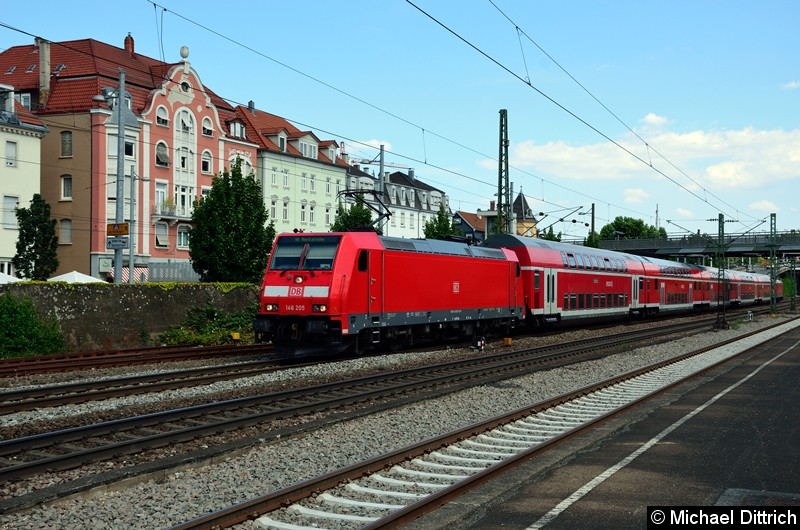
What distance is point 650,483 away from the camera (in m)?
8.83

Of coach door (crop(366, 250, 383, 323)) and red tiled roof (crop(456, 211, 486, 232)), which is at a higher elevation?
Answer: red tiled roof (crop(456, 211, 486, 232))

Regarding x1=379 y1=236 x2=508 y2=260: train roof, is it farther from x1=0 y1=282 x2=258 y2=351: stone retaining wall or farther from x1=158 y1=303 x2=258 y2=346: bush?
x1=0 y1=282 x2=258 y2=351: stone retaining wall

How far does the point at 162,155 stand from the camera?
56219 millimetres

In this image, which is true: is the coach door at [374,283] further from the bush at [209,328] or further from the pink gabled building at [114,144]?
the pink gabled building at [114,144]

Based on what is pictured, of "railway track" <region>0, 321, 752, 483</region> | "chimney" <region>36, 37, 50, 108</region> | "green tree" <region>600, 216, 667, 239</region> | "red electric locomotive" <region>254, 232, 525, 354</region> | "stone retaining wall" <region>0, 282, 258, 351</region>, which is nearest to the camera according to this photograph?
"railway track" <region>0, 321, 752, 483</region>

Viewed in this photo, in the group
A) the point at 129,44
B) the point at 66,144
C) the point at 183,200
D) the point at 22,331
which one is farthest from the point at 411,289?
the point at 129,44

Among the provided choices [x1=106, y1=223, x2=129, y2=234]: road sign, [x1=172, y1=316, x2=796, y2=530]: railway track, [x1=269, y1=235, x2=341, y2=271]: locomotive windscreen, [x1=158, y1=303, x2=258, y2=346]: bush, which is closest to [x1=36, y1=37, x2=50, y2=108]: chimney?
[x1=106, y1=223, x2=129, y2=234]: road sign

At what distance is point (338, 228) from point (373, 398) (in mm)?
37278

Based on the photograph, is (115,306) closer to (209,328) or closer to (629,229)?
→ (209,328)

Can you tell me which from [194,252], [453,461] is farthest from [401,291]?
[194,252]

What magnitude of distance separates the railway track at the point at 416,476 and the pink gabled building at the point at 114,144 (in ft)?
131

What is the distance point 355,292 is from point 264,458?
11158 mm

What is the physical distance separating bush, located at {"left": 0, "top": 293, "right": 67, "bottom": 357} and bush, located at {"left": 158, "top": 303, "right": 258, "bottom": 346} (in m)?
4.68

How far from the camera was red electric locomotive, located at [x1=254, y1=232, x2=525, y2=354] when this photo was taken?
21.1 meters
